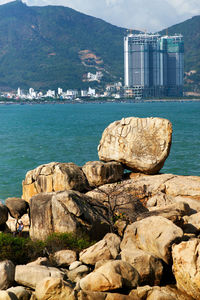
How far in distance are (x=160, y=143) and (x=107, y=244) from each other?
25.1 ft

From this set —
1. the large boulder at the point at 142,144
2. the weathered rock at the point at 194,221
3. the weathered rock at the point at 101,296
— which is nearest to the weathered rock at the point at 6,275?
the weathered rock at the point at 101,296

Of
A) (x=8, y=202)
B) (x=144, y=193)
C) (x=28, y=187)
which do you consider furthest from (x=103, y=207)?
(x=28, y=187)

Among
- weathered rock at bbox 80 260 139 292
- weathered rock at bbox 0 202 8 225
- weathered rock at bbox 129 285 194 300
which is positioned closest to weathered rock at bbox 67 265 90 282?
weathered rock at bbox 80 260 139 292

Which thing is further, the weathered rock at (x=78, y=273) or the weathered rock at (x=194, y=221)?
the weathered rock at (x=194, y=221)

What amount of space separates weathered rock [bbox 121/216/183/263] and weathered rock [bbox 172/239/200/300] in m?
0.43

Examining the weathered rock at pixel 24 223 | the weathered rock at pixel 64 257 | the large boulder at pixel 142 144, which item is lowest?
the weathered rock at pixel 24 223

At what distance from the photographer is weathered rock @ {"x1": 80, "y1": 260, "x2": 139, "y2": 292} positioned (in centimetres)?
908

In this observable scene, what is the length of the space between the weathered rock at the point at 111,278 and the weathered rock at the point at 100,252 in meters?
1.10

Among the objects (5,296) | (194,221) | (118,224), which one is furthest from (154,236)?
(5,296)

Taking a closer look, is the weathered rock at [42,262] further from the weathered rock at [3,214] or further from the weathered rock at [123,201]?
the weathered rock at [3,214]

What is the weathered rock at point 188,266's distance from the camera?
9.30 m

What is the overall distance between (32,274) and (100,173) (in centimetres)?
808

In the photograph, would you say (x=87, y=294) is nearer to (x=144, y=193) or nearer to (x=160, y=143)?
(x=144, y=193)

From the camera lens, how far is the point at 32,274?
32.1 ft
